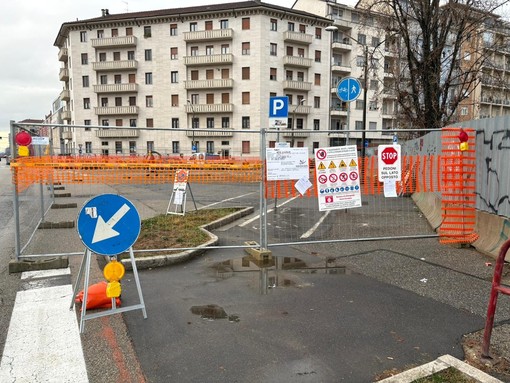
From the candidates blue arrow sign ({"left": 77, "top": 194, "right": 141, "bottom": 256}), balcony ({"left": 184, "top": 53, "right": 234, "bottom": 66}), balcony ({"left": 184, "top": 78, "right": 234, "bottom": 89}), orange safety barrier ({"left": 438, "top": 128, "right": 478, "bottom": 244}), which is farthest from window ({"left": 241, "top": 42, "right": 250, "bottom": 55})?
blue arrow sign ({"left": 77, "top": 194, "right": 141, "bottom": 256})

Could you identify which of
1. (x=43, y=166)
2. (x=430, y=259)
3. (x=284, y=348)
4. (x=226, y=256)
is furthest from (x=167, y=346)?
(x=43, y=166)

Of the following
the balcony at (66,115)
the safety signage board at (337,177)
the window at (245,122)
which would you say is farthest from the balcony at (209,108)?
the safety signage board at (337,177)

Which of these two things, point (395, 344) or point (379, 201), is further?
point (379, 201)

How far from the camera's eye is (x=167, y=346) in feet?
11.4

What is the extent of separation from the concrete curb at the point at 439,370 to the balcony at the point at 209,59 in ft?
180

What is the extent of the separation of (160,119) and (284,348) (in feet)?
190

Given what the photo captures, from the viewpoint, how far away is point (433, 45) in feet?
53.9

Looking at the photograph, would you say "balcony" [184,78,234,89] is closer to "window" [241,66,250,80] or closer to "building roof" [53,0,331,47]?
"window" [241,66,250,80]

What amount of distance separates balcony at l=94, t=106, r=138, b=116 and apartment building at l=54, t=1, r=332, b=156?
153 millimetres

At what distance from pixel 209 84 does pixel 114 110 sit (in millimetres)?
15533

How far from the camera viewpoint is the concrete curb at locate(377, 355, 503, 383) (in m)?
2.88

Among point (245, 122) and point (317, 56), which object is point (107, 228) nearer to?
point (245, 122)

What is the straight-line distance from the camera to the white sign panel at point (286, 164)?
607 centimetres

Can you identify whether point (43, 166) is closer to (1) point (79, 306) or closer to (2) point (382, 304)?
(1) point (79, 306)
